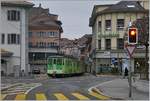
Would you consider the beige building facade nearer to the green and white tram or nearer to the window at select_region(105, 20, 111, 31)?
the window at select_region(105, 20, 111, 31)


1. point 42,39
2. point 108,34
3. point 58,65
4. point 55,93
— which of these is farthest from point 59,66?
point 42,39

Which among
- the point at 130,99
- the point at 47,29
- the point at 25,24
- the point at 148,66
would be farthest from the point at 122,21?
the point at 130,99

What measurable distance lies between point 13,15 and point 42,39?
40.9 metres

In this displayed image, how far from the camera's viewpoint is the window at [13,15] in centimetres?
7462

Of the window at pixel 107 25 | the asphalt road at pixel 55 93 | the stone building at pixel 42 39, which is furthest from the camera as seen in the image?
the stone building at pixel 42 39

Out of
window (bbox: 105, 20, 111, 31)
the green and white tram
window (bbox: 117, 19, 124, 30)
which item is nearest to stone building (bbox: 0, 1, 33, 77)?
the green and white tram

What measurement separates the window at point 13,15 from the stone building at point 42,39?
97.8 ft

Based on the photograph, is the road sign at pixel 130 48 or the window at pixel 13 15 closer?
the road sign at pixel 130 48

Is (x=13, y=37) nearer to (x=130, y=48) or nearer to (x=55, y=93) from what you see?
(x=55, y=93)

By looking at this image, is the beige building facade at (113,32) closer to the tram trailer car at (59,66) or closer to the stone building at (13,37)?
the stone building at (13,37)

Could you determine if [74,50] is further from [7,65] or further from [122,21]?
[7,65]

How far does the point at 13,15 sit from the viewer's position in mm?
75188

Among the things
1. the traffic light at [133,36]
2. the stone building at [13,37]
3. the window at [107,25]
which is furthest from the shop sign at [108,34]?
the traffic light at [133,36]

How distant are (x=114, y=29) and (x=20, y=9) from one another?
67.4 feet
